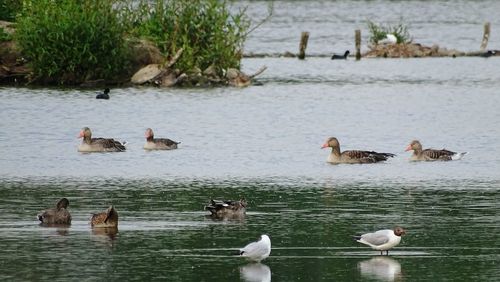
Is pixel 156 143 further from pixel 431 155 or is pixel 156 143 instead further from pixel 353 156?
pixel 431 155

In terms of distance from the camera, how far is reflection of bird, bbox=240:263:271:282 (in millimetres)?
21297

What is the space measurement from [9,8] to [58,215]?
37.2 metres

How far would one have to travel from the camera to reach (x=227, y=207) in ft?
87.5

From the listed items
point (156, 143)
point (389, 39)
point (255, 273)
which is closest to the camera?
point (255, 273)

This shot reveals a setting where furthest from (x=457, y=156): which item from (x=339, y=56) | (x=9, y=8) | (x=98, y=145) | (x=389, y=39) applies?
(x=389, y=39)

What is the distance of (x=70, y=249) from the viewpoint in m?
23.5

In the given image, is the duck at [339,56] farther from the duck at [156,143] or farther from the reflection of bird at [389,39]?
the duck at [156,143]

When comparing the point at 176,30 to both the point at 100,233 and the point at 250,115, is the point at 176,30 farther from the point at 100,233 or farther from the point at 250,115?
the point at 100,233

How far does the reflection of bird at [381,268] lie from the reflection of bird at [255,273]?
1416mm

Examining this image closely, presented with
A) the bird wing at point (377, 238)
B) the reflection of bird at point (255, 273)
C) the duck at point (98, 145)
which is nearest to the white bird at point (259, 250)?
the reflection of bird at point (255, 273)

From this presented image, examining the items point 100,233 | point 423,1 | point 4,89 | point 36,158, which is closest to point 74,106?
point 4,89

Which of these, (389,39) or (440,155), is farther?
(389,39)

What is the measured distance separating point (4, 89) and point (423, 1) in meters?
95.0

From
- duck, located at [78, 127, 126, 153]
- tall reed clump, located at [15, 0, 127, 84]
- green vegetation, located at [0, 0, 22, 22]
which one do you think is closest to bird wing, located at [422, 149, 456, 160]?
duck, located at [78, 127, 126, 153]
